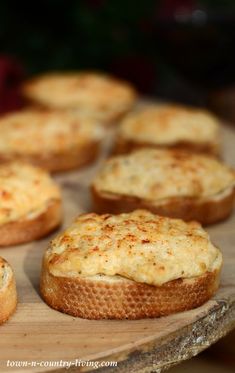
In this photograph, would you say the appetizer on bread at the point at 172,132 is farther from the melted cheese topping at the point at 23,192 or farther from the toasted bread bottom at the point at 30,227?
the toasted bread bottom at the point at 30,227

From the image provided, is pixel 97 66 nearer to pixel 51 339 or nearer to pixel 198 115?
pixel 198 115

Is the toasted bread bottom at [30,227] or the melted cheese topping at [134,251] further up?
the melted cheese topping at [134,251]

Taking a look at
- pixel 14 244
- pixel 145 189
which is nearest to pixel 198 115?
pixel 145 189

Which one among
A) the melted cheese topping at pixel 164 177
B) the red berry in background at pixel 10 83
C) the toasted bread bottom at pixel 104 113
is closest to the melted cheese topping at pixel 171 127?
the toasted bread bottom at pixel 104 113

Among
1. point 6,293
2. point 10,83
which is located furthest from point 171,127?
point 6,293

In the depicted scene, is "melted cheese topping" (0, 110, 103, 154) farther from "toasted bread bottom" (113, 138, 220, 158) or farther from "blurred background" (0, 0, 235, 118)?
"blurred background" (0, 0, 235, 118)

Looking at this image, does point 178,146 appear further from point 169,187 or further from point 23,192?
point 23,192
